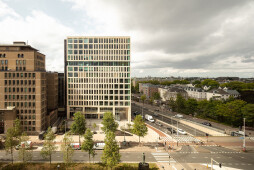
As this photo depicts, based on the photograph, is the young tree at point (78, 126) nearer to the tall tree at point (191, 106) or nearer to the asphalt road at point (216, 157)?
the asphalt road at point (216, 157)

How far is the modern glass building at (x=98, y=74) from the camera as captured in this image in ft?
275

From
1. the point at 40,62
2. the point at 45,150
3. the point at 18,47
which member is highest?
the point at 18,47

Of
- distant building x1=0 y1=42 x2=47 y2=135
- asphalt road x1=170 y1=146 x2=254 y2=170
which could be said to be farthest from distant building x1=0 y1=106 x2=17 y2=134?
asphalt road x1=170 y1=146 x2=254 y2=170

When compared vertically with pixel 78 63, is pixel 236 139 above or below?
below

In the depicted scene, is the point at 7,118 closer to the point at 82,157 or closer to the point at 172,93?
the point at 82,157

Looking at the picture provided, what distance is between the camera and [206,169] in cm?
3822

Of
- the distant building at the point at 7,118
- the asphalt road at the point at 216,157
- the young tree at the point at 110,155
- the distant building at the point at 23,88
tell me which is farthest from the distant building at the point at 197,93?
the distant building at the point at 7,118

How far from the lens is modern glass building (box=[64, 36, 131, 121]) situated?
8369cm

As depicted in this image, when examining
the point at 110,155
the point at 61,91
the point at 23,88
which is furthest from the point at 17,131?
the point at 61,91

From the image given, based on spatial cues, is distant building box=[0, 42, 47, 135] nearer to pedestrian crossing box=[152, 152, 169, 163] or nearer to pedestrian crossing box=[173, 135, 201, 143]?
pedestrian crossing box=[152, 152, 169, 163]

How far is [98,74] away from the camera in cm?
8406

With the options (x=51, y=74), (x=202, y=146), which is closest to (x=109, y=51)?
(x=51, y=74)

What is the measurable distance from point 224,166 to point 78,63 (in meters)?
77.1

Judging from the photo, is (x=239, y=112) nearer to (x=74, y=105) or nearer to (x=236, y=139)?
(x=236, y=139)
